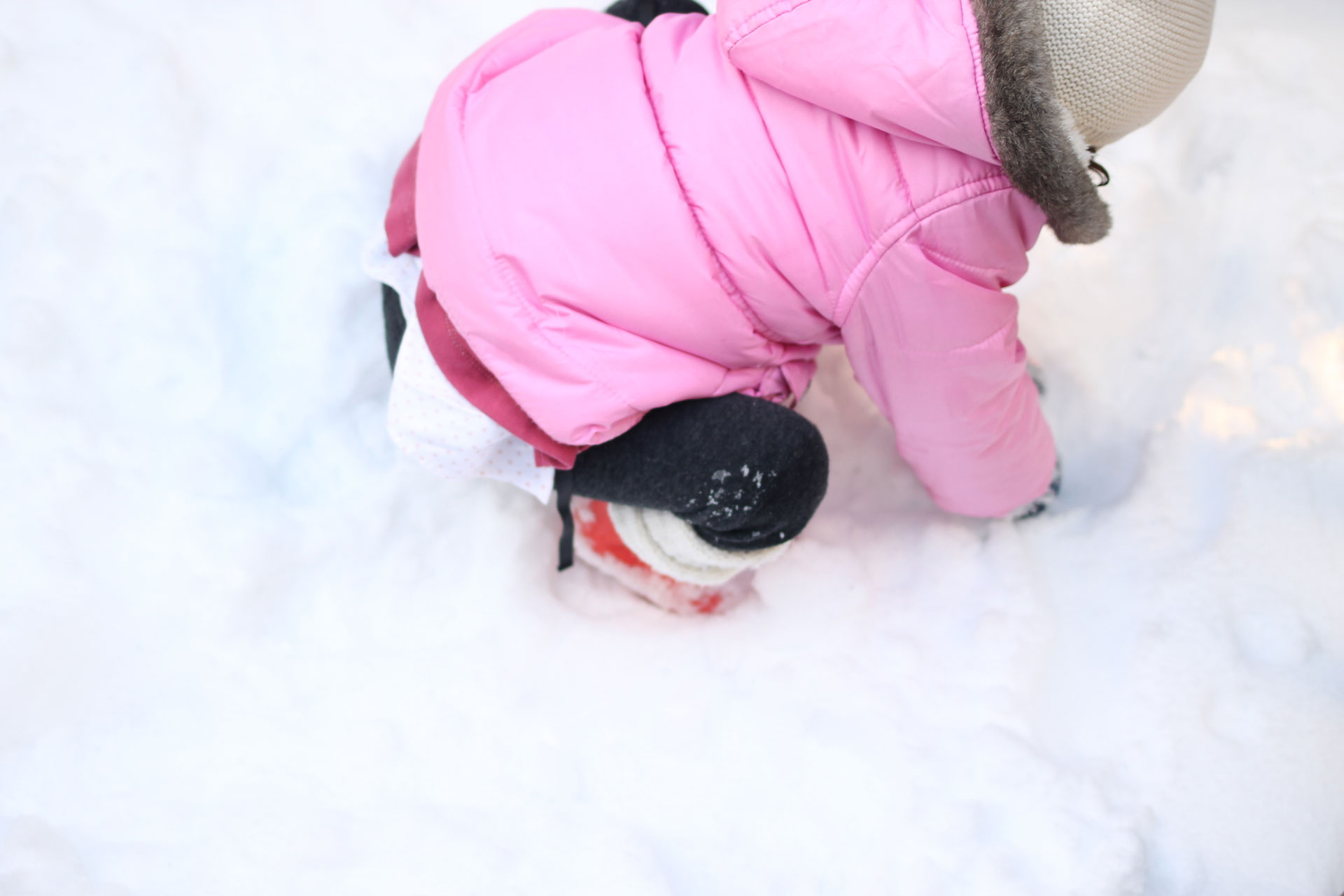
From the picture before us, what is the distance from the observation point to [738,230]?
70 centimetres

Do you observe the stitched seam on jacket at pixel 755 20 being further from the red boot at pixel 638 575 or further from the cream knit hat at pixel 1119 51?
the red boot at pixel 638 575

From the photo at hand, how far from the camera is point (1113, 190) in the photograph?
1139 mm

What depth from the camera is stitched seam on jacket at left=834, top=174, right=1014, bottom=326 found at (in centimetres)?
65

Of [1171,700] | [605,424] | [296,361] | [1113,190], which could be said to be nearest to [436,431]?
[605,424]

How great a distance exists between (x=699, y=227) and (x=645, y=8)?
41cm

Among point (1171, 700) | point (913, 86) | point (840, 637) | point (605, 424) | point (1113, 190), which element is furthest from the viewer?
point (1113, 190)

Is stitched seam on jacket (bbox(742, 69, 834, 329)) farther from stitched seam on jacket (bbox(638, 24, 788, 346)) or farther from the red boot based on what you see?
the red boot

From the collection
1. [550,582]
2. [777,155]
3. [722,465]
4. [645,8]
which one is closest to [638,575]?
[550,582]

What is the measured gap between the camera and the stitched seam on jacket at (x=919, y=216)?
65cm

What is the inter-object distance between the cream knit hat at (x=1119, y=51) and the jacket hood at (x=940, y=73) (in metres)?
0.02

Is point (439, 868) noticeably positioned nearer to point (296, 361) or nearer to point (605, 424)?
point (605, 424)

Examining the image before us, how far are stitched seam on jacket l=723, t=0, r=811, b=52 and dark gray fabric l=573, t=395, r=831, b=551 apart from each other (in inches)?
11.7

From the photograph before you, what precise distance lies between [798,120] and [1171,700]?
0.68 m

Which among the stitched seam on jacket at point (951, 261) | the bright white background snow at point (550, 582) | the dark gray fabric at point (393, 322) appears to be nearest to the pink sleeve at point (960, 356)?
the stitched seam on jacket at point (951, 261)
